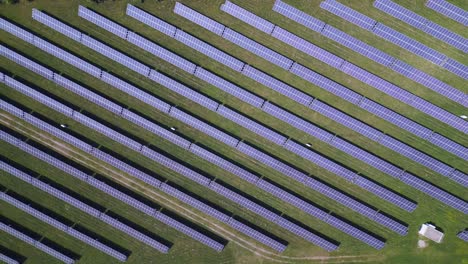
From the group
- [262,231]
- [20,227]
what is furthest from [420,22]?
[20,227]

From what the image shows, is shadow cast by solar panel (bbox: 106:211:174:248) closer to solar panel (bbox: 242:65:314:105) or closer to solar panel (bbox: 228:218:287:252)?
solar panel (bbox: 228:218:287:252)

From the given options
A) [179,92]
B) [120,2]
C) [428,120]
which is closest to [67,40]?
[120,2]

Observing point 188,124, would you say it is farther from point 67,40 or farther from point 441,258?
point 441,258

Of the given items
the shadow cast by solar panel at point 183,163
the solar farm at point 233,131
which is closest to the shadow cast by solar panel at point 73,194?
the solar farm at point 233,131

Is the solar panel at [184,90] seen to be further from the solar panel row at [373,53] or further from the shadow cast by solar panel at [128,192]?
the shadow cast by solar panel at [128,192]

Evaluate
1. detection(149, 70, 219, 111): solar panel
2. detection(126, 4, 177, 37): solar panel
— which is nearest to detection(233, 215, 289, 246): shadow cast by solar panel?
detection(149, 70, 219, 111): solar panel

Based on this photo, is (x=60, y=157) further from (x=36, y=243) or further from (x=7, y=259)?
(x=7, y=259)
